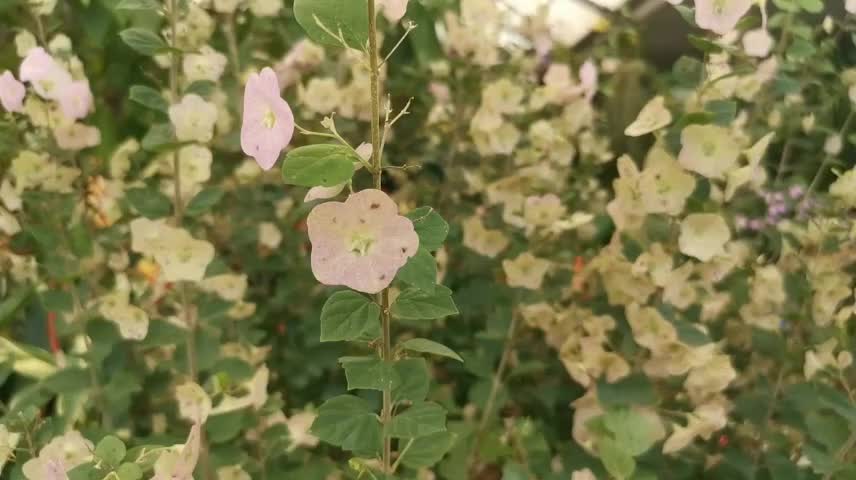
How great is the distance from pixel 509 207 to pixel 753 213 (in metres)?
0.30

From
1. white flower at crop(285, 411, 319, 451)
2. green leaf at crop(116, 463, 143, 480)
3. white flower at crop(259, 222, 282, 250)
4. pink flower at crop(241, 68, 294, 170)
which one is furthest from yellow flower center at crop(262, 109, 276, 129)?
white flower at crop(259, 222, 282, 250)

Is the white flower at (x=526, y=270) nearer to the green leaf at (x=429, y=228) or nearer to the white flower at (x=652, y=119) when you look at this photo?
the white flower at (x=652, y=119)

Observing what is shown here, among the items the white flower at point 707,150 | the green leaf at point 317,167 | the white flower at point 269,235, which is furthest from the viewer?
the white flower at point 269,235

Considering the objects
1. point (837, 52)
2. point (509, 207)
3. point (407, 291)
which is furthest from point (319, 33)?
point (837, 52)

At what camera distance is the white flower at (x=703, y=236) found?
0.64 meters

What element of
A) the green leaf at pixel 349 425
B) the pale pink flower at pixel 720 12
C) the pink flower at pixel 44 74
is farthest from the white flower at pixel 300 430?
the pale pink flower at pixel 720 12

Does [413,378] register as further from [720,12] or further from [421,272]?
[720,12]

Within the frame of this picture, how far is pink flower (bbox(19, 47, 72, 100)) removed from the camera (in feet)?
2.22

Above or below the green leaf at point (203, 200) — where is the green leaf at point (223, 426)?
below

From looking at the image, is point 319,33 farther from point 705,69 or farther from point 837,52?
point 837,52

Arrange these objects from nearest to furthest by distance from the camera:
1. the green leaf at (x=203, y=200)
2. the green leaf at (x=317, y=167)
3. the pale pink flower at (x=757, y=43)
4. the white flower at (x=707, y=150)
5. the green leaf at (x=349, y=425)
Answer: the green leaf at (x=317, y=167), the green leaf at (x=349, y=425), the white flower at (x=707, y=150), the green leaf at (x=203, y=200), the pale pink flower at (x=757, y=43)

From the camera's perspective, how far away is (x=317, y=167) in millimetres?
383

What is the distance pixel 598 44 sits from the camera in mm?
1274

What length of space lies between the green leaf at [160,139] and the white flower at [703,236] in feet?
1.39
